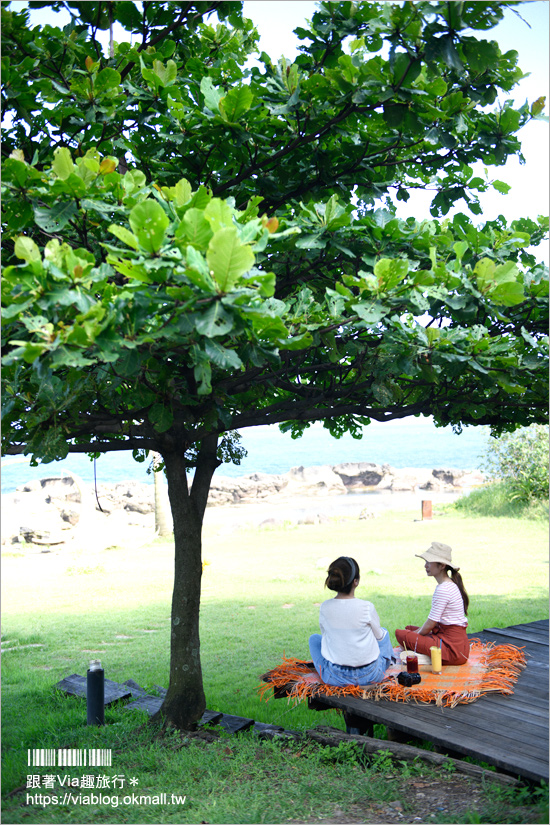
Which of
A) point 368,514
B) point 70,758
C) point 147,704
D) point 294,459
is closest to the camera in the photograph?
point 70,758

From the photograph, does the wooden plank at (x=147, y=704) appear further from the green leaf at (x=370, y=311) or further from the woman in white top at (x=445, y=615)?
the green leaf at (x=370, y=311)

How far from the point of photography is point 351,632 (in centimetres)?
559

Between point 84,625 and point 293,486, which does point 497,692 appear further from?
point 293,486

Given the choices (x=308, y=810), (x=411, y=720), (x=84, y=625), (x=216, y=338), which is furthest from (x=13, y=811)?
(x=84, y=625)

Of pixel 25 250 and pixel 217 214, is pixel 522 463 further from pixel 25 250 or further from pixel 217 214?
pixel 25 250

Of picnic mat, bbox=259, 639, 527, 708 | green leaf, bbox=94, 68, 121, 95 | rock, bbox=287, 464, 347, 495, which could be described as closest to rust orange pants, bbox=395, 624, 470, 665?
picnic mat, bbox=259, 639, 527, 708

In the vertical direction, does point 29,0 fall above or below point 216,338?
above

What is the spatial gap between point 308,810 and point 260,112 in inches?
175

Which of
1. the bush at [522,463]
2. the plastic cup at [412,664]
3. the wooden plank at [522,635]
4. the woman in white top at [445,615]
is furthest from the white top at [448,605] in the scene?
the bush at [522,463]

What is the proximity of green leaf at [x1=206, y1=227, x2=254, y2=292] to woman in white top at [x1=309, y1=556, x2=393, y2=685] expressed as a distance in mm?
3507

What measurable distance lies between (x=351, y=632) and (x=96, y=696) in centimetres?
240

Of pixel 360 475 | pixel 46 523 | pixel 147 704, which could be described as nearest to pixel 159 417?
pixel 147 704

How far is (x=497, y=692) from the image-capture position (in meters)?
5.66

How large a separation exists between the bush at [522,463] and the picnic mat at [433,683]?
14.5 meters
